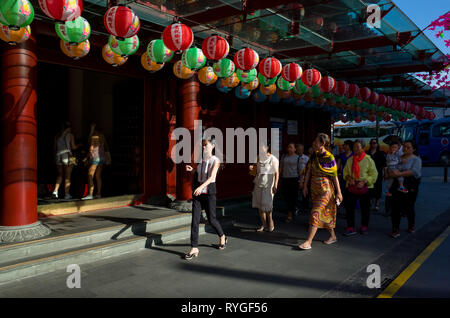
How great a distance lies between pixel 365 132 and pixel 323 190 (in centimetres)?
2627

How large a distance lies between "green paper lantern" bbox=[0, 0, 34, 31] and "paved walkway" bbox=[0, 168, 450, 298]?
3.15 metres

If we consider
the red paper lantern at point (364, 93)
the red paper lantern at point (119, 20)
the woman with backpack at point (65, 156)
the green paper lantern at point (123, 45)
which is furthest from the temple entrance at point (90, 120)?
the red paper lantern at point (364, 93)

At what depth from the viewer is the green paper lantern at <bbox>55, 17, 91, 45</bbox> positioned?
4.38 m

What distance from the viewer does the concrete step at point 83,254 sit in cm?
418

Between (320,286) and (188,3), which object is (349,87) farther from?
(320,286)

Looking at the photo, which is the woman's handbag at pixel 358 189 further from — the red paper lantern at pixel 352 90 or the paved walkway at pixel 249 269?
the red paper lantern at pixel 352 90

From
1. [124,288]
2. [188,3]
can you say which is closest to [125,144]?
[188,3]

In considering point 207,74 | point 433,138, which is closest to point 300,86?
point 207,74

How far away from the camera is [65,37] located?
14.7 ft

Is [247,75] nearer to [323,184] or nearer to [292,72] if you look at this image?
[292,72]

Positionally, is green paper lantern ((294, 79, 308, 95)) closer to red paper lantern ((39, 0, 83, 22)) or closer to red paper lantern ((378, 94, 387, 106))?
red paper lantern ((378, 94, 387, 106))

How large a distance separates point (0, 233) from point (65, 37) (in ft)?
9.67

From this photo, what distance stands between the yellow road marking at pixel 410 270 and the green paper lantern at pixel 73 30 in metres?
5.07

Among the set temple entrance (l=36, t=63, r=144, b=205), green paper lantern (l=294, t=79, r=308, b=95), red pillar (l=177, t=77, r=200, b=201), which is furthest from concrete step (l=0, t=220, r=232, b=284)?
green paper lantern (l=294, t=79, r=308, b=95)
